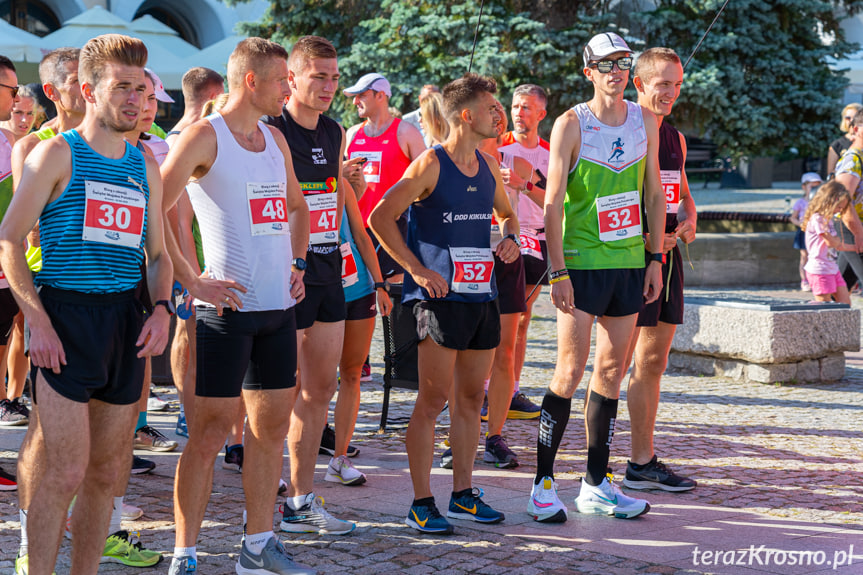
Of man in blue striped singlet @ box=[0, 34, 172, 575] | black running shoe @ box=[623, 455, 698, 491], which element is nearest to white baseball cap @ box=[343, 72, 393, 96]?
black running shoe @ box=[623, 455, 698, 491]

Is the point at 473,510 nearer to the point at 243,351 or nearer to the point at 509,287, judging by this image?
the point at 243,351

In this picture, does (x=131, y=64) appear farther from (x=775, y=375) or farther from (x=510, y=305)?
(x=775, y=375)

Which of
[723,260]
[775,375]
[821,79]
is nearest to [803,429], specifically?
[775,375]

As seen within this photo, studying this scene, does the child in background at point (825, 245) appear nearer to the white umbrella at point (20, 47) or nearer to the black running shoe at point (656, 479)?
the black running shoe at point (656, 479)

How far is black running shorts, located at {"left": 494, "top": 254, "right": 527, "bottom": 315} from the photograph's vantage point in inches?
248

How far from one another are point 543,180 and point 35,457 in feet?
14.5

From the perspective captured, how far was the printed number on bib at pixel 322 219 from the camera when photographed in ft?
16.2

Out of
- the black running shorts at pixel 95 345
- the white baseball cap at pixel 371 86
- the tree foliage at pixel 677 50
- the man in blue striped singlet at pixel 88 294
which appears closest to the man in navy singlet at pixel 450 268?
the man in blue striped singlet at pixel 88 294

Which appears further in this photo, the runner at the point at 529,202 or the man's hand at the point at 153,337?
the runner at the point at 529,202

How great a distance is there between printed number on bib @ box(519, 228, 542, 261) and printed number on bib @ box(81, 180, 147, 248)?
12.6ft

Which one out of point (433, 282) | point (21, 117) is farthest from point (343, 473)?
point (21, 117)

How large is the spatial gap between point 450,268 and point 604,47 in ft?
4.12

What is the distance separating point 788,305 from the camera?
9.05m

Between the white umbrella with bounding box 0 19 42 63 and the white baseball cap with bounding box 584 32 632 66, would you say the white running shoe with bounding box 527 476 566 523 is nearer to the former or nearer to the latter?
the white baseball cap with bounding box 584 32 632 66
